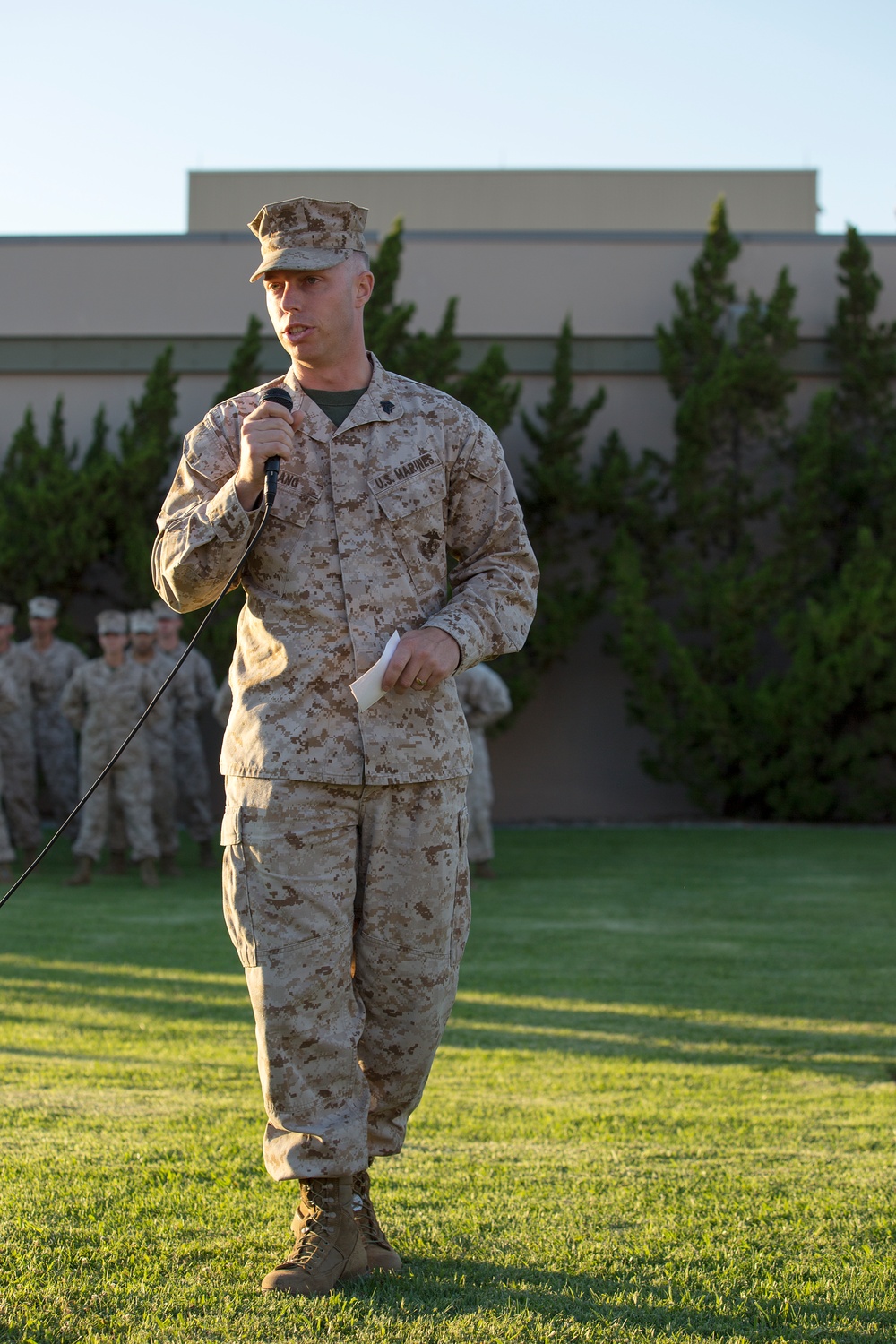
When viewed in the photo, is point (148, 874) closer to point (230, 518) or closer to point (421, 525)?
point (421, 525)

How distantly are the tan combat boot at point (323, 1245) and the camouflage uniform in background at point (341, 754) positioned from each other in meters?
0.06

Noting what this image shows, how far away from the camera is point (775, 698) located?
16500 mm

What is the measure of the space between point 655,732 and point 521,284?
6176 mm

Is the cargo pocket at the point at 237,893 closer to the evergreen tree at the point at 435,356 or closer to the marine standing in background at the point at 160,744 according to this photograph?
the marine standing in background at the point at 160,744

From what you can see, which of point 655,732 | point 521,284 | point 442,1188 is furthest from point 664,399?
point 442,1188

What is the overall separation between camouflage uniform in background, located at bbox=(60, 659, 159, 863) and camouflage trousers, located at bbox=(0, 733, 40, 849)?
2.98 feet

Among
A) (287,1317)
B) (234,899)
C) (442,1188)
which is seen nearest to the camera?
(287,1317)

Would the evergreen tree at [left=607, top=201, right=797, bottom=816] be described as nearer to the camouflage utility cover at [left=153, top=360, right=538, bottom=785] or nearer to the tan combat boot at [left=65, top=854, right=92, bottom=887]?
the tan combat boot at [left=65, top=854, right=92, bottom=887]

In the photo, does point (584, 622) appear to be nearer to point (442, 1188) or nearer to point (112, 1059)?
point (112, 1059)

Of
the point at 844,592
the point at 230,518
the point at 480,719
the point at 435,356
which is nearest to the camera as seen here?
the point at 230,518

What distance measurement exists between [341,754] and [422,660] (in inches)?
10.9

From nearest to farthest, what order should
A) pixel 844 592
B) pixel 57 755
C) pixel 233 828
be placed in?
pixel 233 828
pixel 57 755
pixel 844 592

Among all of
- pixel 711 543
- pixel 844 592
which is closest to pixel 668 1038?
pixel 844 592

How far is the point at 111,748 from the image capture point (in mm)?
12281
